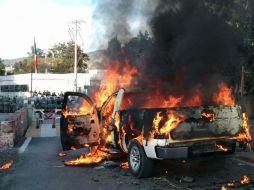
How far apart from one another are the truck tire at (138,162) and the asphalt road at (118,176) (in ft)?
0.41

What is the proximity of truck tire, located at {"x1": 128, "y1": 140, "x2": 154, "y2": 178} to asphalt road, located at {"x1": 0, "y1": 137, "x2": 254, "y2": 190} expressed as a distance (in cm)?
13

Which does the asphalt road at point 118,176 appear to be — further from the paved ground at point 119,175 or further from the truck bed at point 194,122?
the truck bed at point 194,122

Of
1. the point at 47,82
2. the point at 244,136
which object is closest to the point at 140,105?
the point at 244,136

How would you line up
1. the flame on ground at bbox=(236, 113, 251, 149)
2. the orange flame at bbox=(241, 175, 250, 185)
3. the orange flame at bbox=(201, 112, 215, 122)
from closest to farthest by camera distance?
1. the orange flame at bbox=(241, 175, 250, 185)
2. the orange flame at bbox=(201, 112, 215, 122)
3. the flame on ground at bbox=(236, 113, 251, 149)

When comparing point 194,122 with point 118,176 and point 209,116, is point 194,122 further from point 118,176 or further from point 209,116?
point 118,176

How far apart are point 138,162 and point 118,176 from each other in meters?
0.52

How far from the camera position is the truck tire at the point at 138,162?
24.1 ft

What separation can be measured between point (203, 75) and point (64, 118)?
10.9 ft

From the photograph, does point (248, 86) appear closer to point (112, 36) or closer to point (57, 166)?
point (112, 36)

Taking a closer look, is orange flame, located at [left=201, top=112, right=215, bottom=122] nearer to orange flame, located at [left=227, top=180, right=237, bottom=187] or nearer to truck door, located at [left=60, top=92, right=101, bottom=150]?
orange flame, located at [left=227, top=180, right=237, bottom=187]

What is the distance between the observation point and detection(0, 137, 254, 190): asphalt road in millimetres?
6961

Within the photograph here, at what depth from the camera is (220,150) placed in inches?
287

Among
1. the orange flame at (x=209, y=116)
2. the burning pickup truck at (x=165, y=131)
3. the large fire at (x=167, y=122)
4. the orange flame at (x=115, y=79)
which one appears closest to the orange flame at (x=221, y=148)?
the burning pickup truck at (x=165, y=131)

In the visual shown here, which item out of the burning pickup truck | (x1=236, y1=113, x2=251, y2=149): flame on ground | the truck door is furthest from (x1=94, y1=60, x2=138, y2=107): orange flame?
(x1=236, y1=113, x2=251, y2=149): flame on ground
